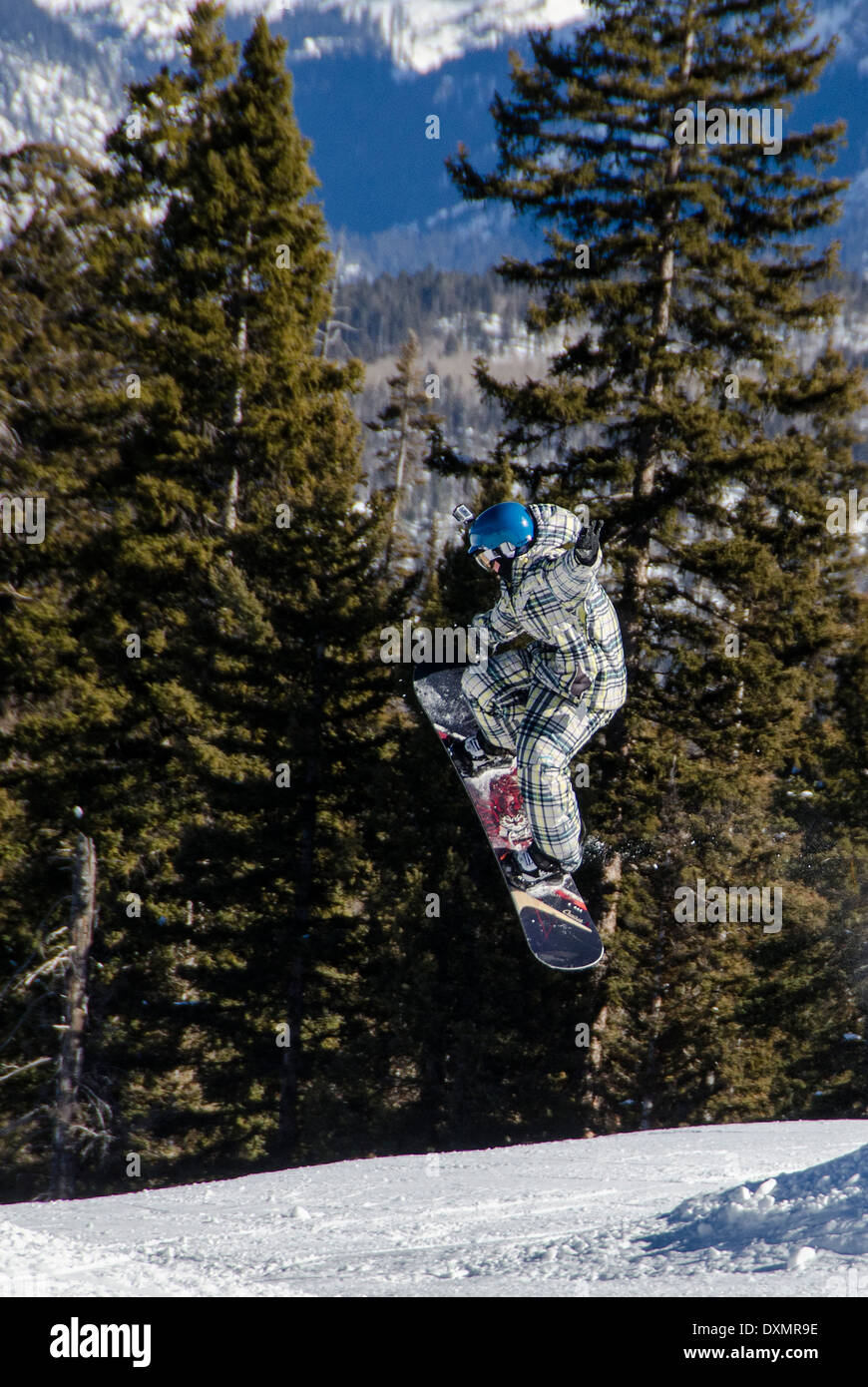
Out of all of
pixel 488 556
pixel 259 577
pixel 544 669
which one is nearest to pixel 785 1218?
pixel 544 669

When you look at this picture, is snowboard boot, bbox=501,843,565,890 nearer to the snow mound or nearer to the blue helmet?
the snow mound

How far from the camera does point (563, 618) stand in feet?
21.5

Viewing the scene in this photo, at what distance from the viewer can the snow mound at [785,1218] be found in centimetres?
543

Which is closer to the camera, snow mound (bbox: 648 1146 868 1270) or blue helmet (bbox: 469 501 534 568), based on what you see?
snow mound (bbox: 648 1146 868 1270)

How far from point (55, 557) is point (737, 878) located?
40.6 feet

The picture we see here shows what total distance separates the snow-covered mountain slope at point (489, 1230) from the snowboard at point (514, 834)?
173 centimetres

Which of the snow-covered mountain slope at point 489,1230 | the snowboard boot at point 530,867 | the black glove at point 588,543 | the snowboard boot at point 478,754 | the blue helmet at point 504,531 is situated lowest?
the snow-covered mountain slope at point 489,1230

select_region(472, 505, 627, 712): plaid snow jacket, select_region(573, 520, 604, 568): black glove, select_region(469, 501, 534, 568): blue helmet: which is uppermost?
select_region(469, 501, 534, 568): blue helmet

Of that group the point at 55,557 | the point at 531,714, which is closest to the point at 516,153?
the point at 55,557

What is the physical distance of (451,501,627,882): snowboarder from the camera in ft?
20.9

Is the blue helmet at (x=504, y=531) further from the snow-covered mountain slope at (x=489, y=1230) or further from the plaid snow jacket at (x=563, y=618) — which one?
the snow-covered mountain slope at (x=489, y=1230)

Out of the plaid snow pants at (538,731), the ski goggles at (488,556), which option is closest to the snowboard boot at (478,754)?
the plaid snow pants at (538,731)

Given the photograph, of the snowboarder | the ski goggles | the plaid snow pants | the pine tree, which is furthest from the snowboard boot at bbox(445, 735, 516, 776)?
the pine tree

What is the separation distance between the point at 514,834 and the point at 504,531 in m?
2.46
